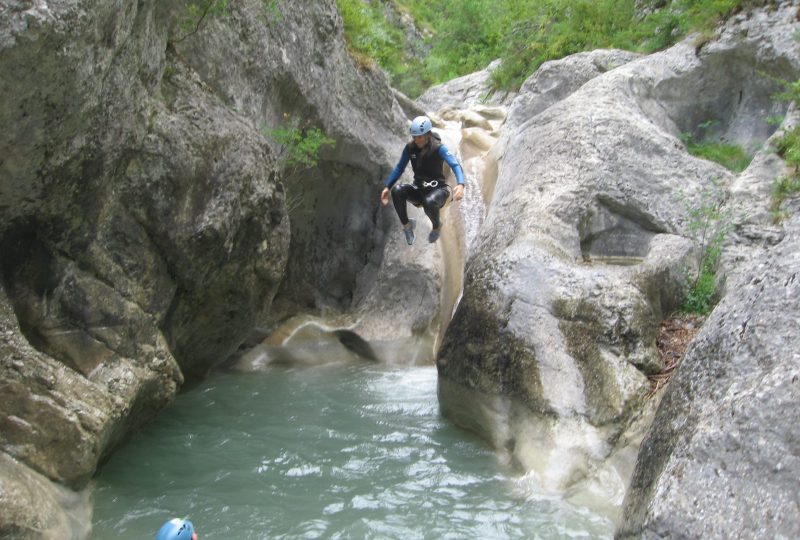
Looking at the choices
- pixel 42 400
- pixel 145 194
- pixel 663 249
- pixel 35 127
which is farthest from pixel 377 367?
pixel 35 127

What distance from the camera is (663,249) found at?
8.65 meters

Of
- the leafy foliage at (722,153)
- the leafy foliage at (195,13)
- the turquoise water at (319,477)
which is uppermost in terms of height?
the leafy foliage at (195,13)

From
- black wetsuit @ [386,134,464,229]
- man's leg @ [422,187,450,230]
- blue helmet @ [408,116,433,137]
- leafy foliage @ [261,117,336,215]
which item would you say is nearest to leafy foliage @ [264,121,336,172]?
leafy foliage @ [261,117,336,215]

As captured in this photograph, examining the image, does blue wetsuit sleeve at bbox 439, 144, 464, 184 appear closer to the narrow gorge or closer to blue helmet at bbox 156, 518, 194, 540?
the narrow gorge

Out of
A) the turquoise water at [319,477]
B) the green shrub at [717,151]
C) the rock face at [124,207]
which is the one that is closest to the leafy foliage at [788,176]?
the green shrub at [717,151]

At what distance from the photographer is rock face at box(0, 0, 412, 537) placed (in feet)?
15.9

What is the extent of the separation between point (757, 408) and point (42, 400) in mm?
4846

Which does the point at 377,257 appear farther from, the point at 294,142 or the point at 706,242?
the point at 706,242

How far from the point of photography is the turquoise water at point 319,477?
580 centimetres

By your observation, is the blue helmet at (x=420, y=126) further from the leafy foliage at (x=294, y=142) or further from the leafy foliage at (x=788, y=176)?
the leafy foliage at (x=788, y=176)

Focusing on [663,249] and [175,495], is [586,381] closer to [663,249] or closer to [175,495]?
[663,249]

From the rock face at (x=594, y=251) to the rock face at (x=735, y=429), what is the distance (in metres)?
1.71

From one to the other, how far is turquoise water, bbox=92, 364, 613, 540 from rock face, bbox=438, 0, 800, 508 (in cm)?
49

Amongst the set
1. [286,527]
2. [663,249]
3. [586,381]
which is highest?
[663,249]
